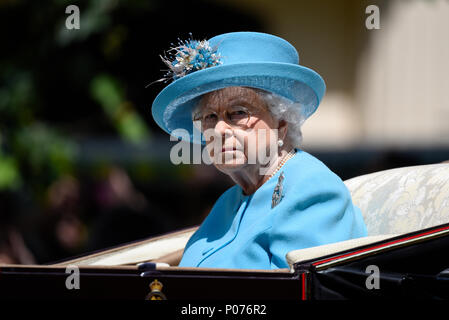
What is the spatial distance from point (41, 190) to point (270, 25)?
3.04m

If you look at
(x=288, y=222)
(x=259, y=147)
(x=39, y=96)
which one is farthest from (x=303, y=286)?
(x=39, y=96)

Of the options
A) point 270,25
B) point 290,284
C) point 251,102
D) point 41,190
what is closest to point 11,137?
point 41,190

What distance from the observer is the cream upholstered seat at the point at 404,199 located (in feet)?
7.07

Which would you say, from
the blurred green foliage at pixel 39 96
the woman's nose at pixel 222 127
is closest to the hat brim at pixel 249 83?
the woman's nose at pixel 222 127

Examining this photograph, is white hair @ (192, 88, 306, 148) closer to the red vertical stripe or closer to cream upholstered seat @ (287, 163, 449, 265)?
cream upholstered seat @ (287, 163, 449, 265)

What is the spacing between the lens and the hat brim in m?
2.10

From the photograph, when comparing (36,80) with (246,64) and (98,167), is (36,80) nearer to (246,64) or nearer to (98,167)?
(98,167)

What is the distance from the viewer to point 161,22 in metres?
6.13

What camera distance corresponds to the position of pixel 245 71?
2096 mm

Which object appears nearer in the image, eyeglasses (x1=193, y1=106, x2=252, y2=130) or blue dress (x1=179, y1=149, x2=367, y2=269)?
blue dress (x1=179, y1=149, x2=367, y2=269)

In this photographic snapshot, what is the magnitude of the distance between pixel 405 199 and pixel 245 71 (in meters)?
0.75

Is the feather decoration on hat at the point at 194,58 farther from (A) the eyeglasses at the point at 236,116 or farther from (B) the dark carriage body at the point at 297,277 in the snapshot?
(B) the dark carriage body at the point at 297,277

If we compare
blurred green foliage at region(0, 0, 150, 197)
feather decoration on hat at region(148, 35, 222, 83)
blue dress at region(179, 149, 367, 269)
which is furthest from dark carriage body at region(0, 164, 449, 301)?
blurred green foliage at region(0, 0, 150, 197)

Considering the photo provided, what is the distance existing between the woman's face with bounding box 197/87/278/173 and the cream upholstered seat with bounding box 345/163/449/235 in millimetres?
481
